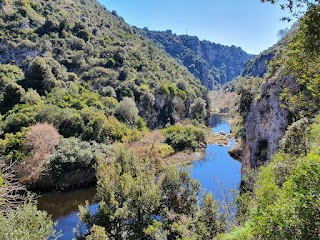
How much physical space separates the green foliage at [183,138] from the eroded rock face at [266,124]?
16707 mm

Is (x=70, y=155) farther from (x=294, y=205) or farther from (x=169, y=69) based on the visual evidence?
(x=169, y=69)

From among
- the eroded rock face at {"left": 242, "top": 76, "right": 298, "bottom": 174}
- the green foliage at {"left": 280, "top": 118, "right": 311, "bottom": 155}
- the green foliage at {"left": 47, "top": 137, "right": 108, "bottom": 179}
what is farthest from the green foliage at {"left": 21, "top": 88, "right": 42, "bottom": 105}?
the green foliage at {"left": 280, "top": 118, "right": 311, "bottom": 155}

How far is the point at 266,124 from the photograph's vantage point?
26.5m

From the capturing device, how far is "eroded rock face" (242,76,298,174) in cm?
2344

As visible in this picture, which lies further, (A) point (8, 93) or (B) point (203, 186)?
(A) point (8, 93)

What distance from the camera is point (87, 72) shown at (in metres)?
57.9

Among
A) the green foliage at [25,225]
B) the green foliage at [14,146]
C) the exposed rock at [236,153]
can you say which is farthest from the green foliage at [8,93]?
the exposed rock at [236,153]

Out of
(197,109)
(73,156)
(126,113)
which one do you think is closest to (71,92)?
(126,113)

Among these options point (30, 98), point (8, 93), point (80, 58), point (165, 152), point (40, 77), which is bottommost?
point (165, 152)

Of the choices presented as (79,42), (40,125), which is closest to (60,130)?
(40,125)

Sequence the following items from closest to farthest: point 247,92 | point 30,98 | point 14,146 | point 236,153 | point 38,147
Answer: point 38,147
point 14,146
point 30,98
point 247,92
point 236,153

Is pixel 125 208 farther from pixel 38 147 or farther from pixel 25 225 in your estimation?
pixel 38 147

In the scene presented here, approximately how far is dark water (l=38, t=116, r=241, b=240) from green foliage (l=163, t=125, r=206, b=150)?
264cm

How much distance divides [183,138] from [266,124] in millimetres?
21605
